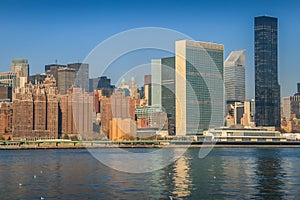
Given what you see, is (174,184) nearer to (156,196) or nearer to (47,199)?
(156,196)

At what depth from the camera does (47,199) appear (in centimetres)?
4828

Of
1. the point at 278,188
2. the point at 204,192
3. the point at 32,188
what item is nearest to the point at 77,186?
the point at 32,188

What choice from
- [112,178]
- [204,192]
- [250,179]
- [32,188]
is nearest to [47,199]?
[32,188]

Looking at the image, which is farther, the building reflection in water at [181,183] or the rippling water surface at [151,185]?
the building reflection in water at [181,183]

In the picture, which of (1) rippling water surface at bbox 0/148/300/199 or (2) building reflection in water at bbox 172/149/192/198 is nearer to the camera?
(1) rippling water surface at bbox 0/148/300/199

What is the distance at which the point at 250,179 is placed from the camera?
6438cm

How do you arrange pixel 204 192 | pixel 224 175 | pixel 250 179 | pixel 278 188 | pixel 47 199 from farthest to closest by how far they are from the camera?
pixel 224 175
pixel 250 179
pixel 278 188
pixel 204 192
pixel 47 199

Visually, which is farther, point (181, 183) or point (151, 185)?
point (181, 183)

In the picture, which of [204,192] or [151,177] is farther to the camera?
[151,177]

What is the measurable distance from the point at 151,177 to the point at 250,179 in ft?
34.5

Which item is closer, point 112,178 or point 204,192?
point 204,192

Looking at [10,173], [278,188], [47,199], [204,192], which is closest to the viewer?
[47,199]

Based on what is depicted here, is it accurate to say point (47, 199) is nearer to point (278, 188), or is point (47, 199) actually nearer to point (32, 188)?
point (32, 188)

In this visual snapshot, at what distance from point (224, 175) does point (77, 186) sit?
64.1ft
